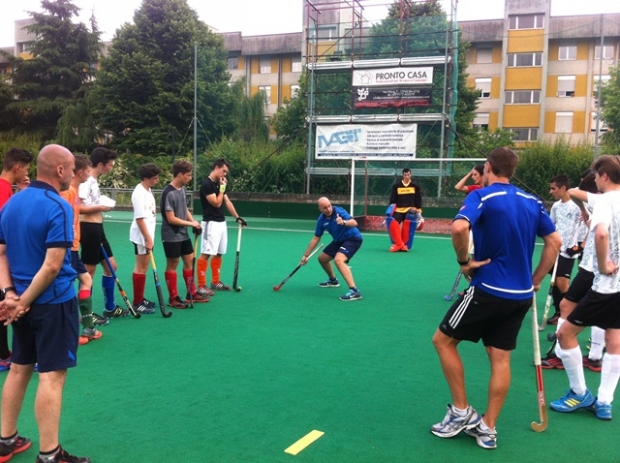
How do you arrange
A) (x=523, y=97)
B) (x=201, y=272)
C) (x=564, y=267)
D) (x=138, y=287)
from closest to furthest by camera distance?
(x=564, y=267) < (x=138, y=287) < (x=201, y=272) < (x=523, y=97)

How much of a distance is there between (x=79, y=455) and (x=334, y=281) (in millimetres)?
5739

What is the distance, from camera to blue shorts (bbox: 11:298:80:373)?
314 centimetres

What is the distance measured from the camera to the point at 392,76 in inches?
760

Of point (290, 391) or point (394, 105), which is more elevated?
point (394, 105)

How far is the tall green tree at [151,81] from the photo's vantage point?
3294cm

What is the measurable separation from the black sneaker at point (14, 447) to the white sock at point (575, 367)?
3.63 metres

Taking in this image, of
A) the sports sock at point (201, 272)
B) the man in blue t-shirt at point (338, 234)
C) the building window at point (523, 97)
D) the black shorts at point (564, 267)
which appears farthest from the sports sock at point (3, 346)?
the building window at point (523, 97)

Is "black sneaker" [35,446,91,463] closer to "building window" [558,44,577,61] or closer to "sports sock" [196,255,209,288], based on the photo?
"sports sock" [196,255,209,288]

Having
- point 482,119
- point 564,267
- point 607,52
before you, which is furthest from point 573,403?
point 607,52

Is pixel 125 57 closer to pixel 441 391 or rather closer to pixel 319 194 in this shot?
pixel 319 194

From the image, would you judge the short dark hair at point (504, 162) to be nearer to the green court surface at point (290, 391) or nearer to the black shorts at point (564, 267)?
the green court surface at point (290, 391)

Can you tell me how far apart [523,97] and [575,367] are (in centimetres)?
4268

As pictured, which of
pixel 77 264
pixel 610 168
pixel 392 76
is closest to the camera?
pixel 610 168

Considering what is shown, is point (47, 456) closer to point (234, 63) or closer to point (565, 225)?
point (565, 225)
